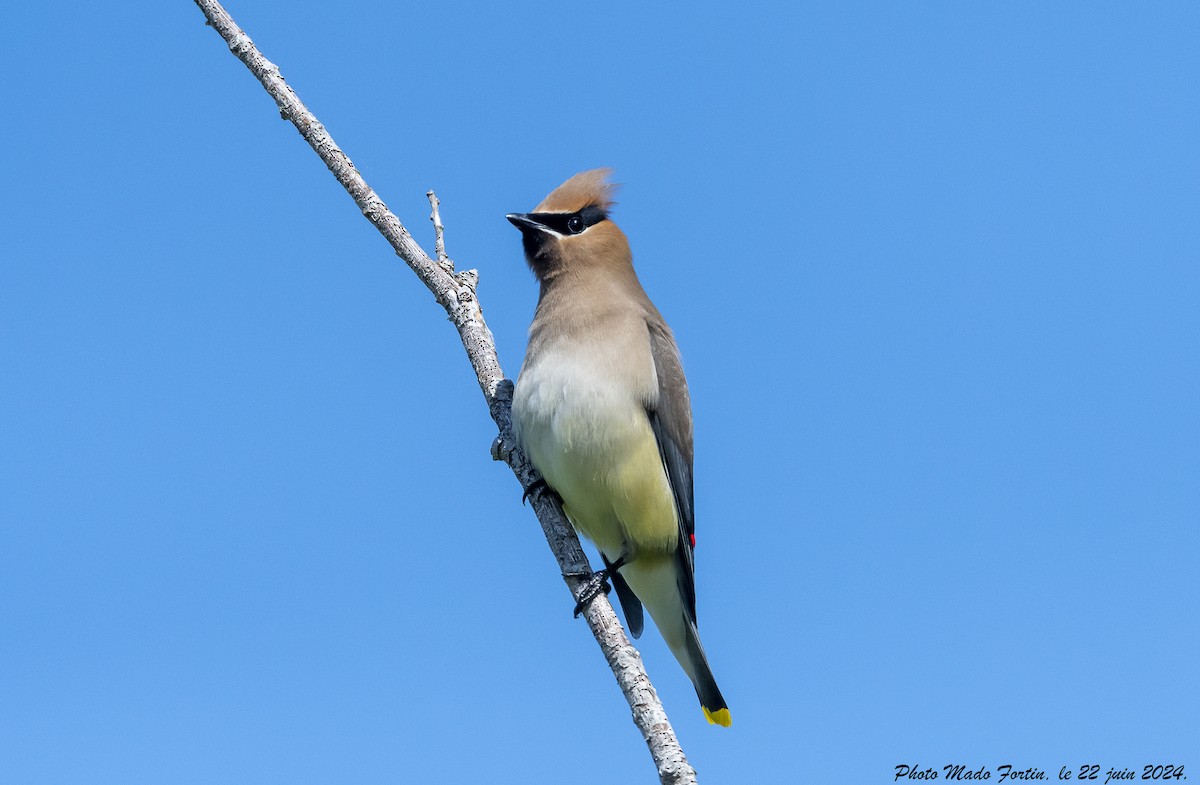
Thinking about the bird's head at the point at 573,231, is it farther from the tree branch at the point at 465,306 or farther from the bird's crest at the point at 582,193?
the tree branch at the point at 465,306

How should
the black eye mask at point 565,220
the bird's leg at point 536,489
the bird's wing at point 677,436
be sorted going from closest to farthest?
the bird's leg at point 536,489 → the bird's wing at point 677,436 → the black eye mask at point 565,220

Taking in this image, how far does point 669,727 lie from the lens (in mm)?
4152

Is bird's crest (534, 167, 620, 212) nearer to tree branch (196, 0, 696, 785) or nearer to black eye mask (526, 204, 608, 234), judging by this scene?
black eye mask (526, 204, 608, 234)

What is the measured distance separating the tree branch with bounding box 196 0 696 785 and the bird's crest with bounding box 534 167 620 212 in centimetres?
101

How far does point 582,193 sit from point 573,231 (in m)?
A: 0.21

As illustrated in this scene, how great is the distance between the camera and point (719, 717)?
246 inches

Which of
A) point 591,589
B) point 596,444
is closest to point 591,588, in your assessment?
point 591,589

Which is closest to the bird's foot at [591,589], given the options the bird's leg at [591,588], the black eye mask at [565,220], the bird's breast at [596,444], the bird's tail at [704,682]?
the bird's leg at [591,588]

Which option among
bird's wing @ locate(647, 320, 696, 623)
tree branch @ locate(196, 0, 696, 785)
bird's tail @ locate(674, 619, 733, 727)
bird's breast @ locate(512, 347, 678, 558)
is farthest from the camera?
bird's tail @ locate(674, 619, 733, 727)

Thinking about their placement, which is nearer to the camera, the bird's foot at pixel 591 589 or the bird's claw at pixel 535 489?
the bird's foot at pixel 591 589

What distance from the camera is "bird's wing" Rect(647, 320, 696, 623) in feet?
19.4

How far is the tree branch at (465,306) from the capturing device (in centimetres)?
474

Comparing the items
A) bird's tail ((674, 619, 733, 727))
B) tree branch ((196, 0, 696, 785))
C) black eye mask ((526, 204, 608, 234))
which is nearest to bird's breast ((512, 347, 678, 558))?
tree branch ((196, 0, 696, 785))

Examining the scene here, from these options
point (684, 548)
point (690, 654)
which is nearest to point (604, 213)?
point (684, 548)
